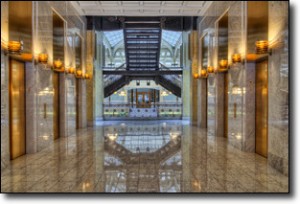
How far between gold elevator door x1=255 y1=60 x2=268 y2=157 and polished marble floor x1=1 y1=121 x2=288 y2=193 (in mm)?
329

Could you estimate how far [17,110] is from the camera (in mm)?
6996

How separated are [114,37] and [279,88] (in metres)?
22.2

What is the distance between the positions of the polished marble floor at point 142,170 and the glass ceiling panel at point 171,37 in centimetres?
1770

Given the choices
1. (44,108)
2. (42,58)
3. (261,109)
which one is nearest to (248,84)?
(261,109)

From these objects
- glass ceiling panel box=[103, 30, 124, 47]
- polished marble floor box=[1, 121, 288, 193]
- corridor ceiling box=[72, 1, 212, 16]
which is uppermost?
glass ceiling panel box=[103, 30, 124, 47]

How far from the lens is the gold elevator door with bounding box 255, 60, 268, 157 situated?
6996 mm

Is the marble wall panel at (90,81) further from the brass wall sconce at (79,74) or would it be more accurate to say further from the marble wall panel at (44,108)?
the marble wall panel at (44,108)

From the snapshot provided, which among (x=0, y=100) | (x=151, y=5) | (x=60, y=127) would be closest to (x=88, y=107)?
(x=60, y=127)

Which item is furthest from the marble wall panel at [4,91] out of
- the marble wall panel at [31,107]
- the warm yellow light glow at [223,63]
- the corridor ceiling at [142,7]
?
the warm yellow light glow at [223,63]

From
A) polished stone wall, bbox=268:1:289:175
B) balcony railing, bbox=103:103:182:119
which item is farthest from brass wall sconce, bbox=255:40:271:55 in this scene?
balcony railing, bbox=103:103:182:119

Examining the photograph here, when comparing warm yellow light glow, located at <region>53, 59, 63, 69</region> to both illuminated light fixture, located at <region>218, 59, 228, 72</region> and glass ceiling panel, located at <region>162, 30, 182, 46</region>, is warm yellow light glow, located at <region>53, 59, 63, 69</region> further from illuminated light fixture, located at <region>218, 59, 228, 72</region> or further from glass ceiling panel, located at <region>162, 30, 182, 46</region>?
glass ceiling panel, located at <region>162, 30, 182, 46</region>

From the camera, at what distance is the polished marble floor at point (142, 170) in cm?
460

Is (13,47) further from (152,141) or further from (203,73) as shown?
(203,73)

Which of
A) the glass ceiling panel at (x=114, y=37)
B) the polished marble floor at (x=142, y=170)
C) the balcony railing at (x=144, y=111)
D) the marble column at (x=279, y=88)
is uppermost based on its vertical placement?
the glass ceiling panel at (x=114, y=37)
